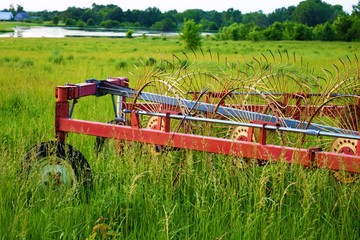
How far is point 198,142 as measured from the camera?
14.9 ft

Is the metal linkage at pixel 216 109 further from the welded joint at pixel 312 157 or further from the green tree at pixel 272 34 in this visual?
the green tree at pixel 272 34

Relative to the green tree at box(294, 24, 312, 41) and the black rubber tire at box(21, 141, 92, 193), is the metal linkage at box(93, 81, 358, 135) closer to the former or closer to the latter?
the black rubber tire at box(21, 141, 92, 193)

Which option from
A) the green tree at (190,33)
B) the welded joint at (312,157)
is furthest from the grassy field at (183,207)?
the green tree at (190,33)

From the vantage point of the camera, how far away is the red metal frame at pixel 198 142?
13.5 feet

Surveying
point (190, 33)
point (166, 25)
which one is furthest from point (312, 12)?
point (190, 33)

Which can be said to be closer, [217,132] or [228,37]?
[217,132]

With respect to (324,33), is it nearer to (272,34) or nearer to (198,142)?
(272,34)

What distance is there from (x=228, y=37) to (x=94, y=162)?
217ft

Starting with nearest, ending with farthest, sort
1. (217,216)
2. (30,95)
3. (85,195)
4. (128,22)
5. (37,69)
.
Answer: (217,216) < (85,195) < (30,95) < (37,69) < (128,22)

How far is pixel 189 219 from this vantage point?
4.24m

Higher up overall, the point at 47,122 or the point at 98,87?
the point at 98,87

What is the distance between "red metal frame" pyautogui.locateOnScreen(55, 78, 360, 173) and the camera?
4129 millimetres

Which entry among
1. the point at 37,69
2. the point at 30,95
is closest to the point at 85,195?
the point at 30,95

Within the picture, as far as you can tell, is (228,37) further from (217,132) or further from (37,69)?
(217,132)
